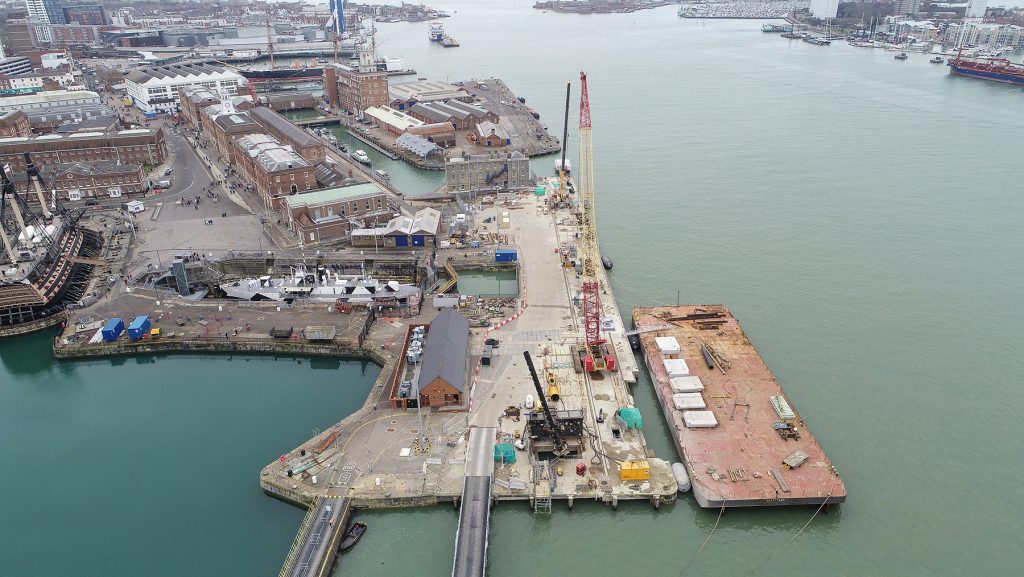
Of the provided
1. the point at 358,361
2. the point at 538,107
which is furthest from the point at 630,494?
the point at 538,107

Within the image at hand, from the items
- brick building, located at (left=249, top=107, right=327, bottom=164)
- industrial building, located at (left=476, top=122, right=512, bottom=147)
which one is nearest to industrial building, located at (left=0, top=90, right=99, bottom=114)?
brick building, located at (left=249, top=107, right=327, bottom=164)

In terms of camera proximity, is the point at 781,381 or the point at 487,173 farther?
the point at 487,173

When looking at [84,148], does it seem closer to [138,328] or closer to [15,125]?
[15,125]

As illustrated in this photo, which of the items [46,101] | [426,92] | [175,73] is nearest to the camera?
[46,101]

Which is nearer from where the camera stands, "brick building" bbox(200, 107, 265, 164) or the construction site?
the construction site

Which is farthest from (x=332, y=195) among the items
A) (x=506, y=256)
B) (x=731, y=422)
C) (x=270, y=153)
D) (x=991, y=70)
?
(x=991, y=70)

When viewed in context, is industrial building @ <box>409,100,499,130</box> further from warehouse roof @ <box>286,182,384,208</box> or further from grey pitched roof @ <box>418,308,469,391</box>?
grey pitched roof @ <box>418,308,469,391</box>
